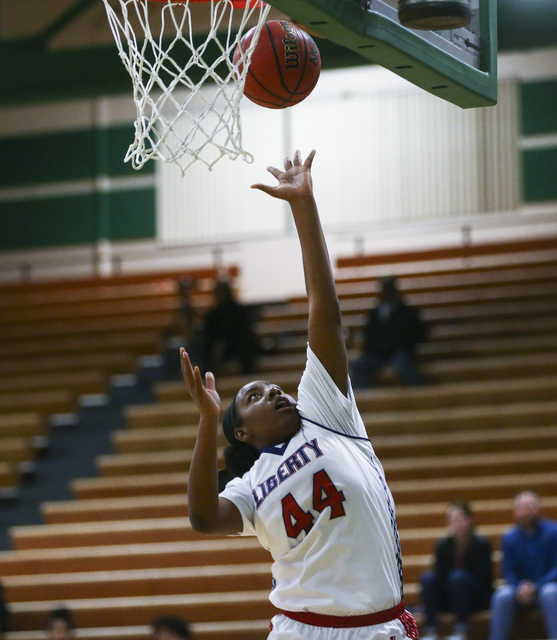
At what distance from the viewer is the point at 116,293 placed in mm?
13336

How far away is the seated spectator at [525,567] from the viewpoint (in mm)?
6713

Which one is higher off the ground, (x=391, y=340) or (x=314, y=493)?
(x=314, y=493)

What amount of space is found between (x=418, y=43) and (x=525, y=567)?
451cm

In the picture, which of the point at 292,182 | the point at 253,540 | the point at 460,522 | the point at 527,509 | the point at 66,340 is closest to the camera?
the point at 292,182

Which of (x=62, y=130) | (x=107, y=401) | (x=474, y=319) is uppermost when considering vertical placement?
(x=62, y=130)

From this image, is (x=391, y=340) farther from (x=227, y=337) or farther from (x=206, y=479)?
(x=206, y=479)

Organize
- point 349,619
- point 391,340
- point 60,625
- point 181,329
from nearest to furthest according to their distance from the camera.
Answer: point 349,619, point 60,625, point 391,340, point 181,329

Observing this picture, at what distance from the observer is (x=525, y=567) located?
273 inches

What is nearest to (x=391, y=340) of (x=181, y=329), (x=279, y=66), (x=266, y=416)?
(x=181, y=329)

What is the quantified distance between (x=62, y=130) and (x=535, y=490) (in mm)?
8948

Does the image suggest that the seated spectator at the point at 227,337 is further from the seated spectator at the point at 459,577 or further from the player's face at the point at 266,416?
the player's face at the point at 266,416

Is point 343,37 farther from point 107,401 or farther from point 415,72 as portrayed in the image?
point 107,401

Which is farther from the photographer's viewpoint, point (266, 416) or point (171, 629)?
point (171, 629)

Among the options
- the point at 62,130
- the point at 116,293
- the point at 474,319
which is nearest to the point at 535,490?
the point at 474,319
